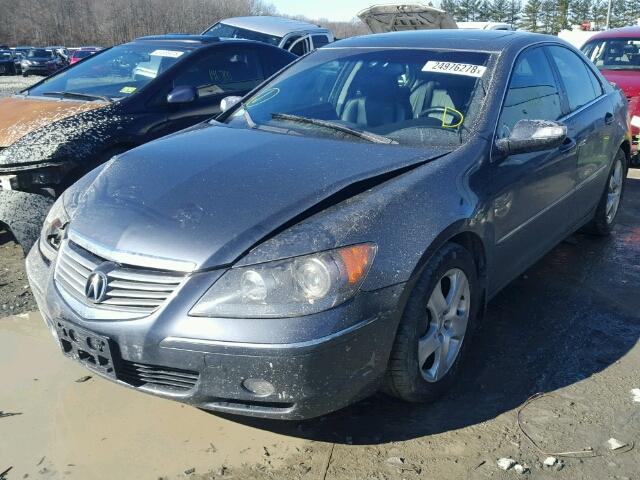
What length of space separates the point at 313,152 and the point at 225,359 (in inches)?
46.3

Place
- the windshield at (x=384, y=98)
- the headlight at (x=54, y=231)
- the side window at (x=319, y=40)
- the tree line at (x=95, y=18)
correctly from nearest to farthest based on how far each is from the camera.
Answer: the headlight at (x=54, y=231) < the windshield at (x=384, y=98) < the side window at (x=319, y=40) < the tree line at (x=95, y=18)

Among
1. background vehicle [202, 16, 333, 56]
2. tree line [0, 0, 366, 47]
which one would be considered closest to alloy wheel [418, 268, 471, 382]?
background vehicle [202, 16, 333, 56]

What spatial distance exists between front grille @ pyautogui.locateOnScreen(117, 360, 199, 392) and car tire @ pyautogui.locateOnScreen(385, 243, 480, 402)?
0.80 meters

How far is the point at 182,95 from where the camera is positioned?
5352 mm

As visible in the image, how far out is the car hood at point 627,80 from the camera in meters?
8.10

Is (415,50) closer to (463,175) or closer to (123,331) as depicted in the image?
(463,175)

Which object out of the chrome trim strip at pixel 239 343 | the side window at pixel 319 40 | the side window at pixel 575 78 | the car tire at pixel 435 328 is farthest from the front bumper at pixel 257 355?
the side window at pixel 319 40

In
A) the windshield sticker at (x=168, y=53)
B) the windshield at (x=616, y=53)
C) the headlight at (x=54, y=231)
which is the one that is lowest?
the windshield at (x=616, y=53)

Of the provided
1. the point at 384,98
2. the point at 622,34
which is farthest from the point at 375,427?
the point at 622,34

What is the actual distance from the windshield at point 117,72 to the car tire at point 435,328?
3611mm

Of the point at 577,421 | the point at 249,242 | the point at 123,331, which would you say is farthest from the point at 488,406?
the point at 123,331

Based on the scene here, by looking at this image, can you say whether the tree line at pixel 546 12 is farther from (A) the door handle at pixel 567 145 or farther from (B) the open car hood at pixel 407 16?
(A) the door handle at pixel 567 145

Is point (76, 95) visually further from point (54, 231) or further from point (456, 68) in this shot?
point (456, 68)

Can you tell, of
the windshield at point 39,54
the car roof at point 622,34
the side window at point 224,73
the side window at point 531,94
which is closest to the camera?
the side window at point 531,94
